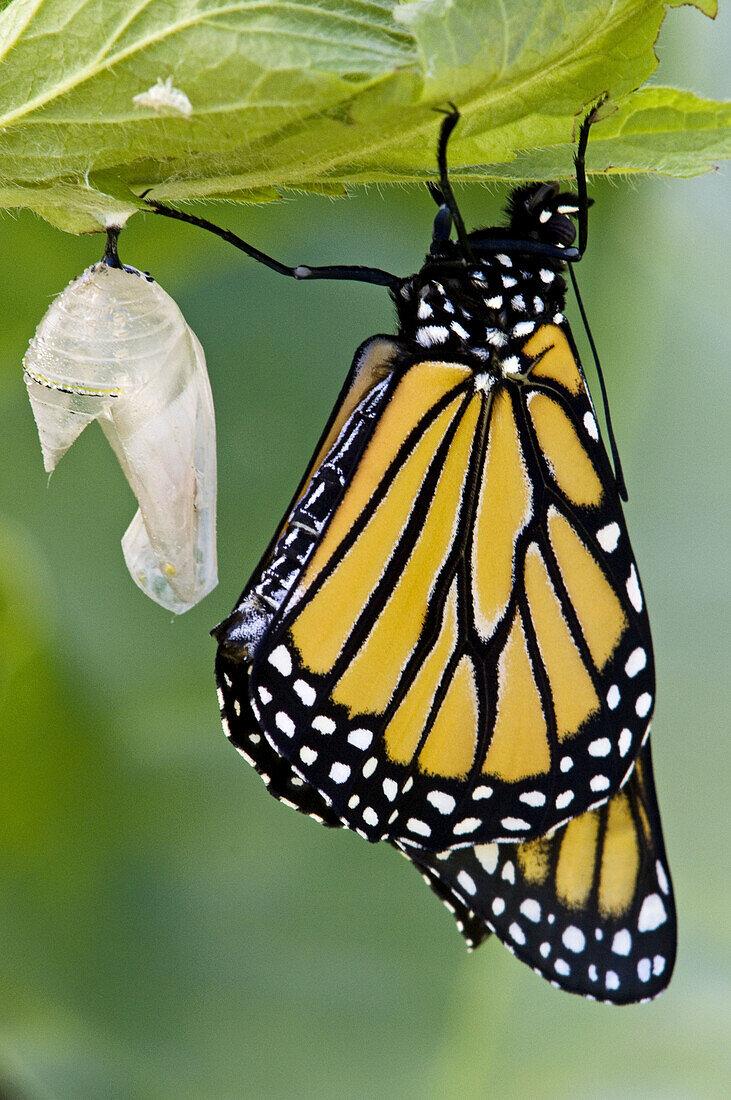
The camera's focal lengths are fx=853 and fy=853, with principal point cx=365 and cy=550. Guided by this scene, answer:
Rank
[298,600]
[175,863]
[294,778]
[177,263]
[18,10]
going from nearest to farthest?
[18,10] → [298,600] → [294,778] → [177,263] → [175,863]

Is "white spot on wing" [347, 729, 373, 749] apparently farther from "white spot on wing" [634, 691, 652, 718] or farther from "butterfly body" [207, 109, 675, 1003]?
"white spot on wing" [634, 691, 652, 718]

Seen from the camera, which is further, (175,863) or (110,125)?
(175,863)

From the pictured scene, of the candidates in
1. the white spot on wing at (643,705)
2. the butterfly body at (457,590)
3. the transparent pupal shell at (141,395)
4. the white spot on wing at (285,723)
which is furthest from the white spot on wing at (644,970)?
the transparent pupal shell at (141,395)

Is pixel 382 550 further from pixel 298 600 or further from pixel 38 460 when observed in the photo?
pixel 38 460

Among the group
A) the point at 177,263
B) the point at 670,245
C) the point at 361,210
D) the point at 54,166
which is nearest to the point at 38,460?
the point at 177,263

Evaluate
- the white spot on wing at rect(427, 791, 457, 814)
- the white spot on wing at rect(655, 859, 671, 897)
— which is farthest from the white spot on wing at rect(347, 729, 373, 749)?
the white spot on wing at rect(655, 859, 671, 897)

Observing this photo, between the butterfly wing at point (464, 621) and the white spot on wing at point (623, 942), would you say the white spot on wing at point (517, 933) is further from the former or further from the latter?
the butterfly wing at point (464, 621)
